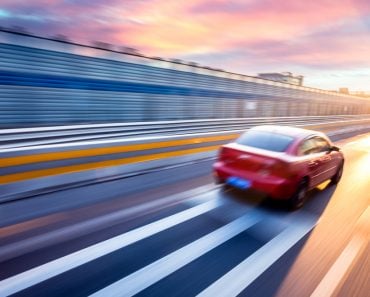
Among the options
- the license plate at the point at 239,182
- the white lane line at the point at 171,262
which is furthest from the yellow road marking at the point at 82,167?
the white lane line at the point at 171,262

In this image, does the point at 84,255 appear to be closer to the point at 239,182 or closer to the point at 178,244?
the point at 178,244

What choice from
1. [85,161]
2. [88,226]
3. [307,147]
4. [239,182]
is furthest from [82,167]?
[307,147]

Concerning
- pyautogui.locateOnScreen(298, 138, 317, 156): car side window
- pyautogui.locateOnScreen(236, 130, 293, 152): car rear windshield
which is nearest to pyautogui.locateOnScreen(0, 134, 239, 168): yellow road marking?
pyautogui.locateOnScreen(236, 130, 293, 152): car rear windshield

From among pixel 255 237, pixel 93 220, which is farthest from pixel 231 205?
pixel 93 220

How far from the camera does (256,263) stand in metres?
4.47

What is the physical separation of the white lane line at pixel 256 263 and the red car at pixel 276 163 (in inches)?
31.6

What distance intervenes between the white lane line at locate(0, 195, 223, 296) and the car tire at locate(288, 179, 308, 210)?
69.5 inches

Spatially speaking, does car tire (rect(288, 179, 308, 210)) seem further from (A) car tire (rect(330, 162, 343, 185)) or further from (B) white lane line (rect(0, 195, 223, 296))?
(A) car tire (rect(330, 162, 343, 185))

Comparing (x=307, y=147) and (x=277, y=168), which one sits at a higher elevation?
(x=307, y=147)

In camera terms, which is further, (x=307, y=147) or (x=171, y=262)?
(x=307, y=147)

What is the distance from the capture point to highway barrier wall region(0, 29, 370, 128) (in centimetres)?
1449

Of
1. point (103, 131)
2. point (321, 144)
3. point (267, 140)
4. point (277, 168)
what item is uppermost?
point (267, 140)

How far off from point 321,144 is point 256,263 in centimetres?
443

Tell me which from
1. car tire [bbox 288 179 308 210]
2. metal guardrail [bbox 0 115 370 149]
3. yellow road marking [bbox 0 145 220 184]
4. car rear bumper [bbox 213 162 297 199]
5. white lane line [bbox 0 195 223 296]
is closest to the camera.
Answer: white lane line [bbox 0 195 223 296]
